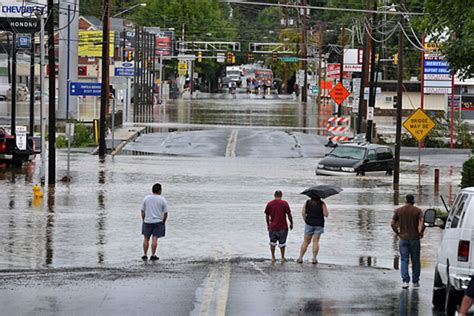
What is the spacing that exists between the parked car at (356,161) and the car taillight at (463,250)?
28.9m

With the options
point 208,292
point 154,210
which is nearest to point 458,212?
point 208,292

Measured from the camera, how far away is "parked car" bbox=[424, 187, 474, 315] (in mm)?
13383

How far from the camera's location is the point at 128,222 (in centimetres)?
2750

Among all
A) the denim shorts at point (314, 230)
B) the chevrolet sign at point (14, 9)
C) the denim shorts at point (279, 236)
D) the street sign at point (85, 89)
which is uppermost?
the chevrolet sign at point (14, 9)

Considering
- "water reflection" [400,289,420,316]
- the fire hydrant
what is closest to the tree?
"water reflection" [400,289,420,316]

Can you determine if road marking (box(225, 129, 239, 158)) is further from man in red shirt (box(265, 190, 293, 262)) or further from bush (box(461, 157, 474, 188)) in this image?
man in red shirt (box(265, 190, 293, 262))

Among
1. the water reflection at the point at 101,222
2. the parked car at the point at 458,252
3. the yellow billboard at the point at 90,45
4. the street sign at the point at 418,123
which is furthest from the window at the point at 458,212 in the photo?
the yellow billboard at the point at 90,45

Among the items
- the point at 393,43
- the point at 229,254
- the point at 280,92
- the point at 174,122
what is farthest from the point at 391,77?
the point at 229,254

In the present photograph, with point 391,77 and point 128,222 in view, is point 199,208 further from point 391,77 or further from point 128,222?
point 391,77

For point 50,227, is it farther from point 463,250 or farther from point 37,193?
point 463,250

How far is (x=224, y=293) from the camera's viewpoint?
16.4 metres

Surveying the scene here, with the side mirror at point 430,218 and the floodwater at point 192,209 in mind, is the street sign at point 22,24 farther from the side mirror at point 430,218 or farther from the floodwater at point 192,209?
the side mirror at point 430,218

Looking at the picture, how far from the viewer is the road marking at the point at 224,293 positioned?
14.7 metres

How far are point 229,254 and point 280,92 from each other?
521 ft
